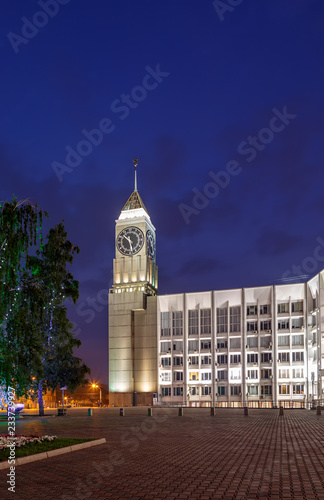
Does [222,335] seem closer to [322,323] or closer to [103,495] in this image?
[322,323]

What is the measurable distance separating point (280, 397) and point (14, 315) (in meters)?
59.4

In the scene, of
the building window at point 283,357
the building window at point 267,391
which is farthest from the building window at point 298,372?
the building window at point 267,391

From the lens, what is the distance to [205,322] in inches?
2953

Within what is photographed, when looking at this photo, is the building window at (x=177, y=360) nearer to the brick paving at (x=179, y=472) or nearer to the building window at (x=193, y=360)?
the building window at (x=193, y=360)

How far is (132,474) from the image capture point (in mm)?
10938

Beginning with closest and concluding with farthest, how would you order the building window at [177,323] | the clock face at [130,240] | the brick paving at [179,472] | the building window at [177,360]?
the brick paving at [179,472], the building window at [177,360], the building window at [177,323], the clock face at [130,240]

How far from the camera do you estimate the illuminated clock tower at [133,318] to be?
74875 mm

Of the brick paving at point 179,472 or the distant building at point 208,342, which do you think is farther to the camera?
the distant building at point 208,342

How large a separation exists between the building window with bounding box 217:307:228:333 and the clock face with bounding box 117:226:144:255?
53.5 feet

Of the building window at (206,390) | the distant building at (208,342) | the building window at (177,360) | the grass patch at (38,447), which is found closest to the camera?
the grass patch at (38,447)

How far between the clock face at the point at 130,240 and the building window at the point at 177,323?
11.9 meters

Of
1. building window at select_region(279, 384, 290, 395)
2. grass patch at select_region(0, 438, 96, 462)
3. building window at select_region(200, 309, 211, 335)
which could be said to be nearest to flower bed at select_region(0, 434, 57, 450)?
Answer: grass patch at select_region(0, 438, 96, 462)

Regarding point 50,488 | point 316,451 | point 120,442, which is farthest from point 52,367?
point 50,488

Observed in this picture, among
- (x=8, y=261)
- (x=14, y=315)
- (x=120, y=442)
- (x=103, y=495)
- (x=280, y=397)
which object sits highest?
(x=8, y=261)
